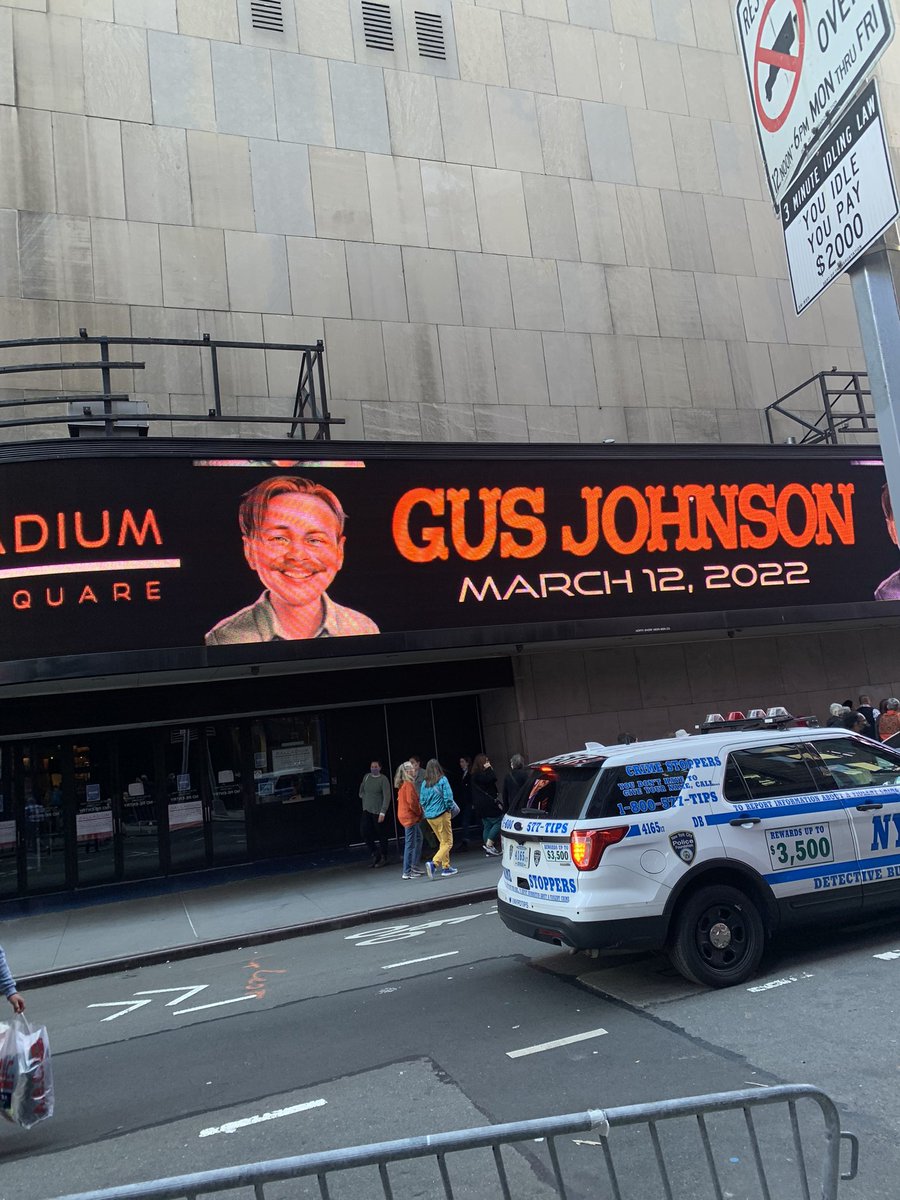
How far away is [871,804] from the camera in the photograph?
292 inches

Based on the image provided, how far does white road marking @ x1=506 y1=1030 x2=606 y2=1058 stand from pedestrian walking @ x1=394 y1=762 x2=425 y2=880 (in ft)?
23.1

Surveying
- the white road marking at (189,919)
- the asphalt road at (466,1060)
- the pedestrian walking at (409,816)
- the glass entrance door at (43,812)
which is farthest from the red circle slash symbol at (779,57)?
the glass entrance door at (43,812)

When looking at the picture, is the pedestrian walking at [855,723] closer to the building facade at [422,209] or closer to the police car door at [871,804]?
the police car door at [871,804]

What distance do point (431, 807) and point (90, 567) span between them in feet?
18.4

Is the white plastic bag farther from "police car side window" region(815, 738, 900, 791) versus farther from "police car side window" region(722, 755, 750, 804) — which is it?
"police car side window" region(815, 738, 900, 791)

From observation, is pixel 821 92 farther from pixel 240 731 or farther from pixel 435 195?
pixel 435 195

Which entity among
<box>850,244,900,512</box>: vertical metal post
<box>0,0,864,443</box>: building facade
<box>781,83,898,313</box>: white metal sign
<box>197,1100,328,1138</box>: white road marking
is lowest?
<box>197,1100,328,1138</box>: white road marking

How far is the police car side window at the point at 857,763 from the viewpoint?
24.6ft

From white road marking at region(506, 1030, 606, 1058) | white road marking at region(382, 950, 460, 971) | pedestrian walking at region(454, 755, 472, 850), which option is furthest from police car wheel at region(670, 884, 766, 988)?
pedestrian walking at region(454, 755, 472, 850)

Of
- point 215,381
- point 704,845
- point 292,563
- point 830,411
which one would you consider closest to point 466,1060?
point 704,845

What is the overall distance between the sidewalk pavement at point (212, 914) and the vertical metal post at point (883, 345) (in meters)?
8.85

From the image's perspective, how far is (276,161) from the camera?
16344 mm

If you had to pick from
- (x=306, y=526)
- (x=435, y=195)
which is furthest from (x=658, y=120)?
(x=306, y=526)

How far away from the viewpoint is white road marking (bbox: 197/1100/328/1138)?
197 inches
